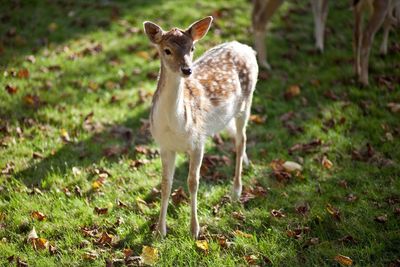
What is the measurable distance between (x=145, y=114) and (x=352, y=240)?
3.40m

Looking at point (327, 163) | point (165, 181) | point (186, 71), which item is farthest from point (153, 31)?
point (327, 163)

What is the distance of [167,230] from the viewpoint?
4531 millimetres

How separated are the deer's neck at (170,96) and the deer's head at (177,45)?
0.09 m

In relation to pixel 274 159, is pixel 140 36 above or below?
above

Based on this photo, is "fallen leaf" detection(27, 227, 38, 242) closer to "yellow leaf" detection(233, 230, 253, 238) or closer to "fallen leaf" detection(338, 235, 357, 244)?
"yellow leaf" detection(233, 230, 253, 238)

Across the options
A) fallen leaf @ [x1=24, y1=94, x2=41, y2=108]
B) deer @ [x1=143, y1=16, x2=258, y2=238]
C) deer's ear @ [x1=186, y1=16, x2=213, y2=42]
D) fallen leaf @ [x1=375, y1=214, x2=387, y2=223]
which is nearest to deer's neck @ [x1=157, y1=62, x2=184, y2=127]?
deer @ [x1=143, y1=16, x2=258, y2=238]

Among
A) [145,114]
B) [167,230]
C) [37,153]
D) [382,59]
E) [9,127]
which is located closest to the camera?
[167,230]

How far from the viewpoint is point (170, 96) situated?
398 cm

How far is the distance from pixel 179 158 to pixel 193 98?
1.48m

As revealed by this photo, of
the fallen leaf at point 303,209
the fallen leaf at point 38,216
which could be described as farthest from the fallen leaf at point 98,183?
the fallen leaf at point 303,209

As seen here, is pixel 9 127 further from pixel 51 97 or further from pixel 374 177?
A: pixel 374 177

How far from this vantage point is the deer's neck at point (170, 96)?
13.0 feet

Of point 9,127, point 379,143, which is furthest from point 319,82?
point 9,127

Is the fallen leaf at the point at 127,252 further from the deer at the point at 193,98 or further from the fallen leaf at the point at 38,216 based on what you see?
the fallen leaf at the point at 38,216
